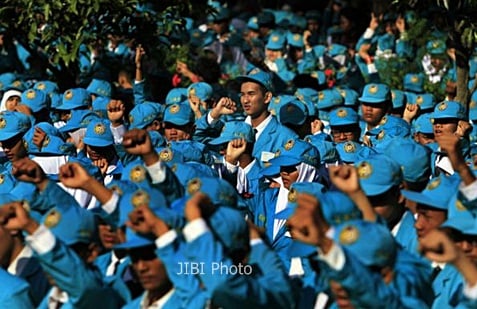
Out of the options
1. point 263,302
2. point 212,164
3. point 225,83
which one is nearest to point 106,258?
point 263,302

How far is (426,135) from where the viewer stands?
12.7 metres

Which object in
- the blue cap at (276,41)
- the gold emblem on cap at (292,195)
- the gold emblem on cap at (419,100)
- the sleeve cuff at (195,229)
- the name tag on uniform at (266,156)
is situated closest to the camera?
the sleeve cuff at (195,229)

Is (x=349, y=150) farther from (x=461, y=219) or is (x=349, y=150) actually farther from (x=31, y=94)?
(x=461, y=219)

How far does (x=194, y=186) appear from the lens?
8.22 meters

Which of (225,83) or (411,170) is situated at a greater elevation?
(411,170)

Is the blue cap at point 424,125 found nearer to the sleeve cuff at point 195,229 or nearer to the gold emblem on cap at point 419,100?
the gold emblem on cap at point 419,100

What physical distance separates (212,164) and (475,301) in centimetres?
479

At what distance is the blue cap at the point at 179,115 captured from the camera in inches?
491

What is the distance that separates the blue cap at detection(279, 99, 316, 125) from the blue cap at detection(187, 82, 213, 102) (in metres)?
1.43

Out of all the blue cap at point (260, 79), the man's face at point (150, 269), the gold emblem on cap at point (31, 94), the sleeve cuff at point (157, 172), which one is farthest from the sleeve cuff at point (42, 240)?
the gold emblem on cap at point (31, 94)

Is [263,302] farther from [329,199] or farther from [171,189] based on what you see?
[171,189]


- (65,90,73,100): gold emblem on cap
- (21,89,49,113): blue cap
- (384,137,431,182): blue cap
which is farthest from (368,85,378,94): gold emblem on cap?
(384,137,431,182): blue cap

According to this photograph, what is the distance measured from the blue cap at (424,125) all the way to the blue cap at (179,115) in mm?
1996

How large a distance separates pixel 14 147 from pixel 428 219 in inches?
A: 173
